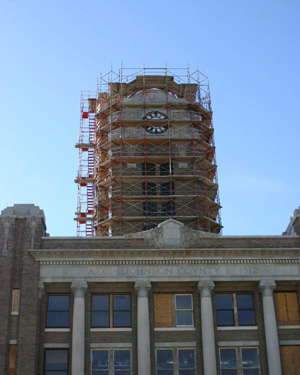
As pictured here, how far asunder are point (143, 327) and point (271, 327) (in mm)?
7225

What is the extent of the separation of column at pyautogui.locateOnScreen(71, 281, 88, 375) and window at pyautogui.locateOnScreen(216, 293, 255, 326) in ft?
26.1

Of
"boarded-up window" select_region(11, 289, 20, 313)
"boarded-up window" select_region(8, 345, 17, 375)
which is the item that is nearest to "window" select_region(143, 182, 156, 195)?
"boarded-up window" select_region(11, 289, 20, 313)

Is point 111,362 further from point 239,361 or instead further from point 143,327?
point 239,361

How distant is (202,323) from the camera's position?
36406mm

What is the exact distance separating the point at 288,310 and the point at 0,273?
16.9 m

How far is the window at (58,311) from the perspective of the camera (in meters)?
36.9

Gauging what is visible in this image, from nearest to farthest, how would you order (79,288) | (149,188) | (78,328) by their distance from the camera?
(78,328) → (79,288) → (149,188)

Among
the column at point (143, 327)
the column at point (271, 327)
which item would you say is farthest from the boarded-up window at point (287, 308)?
the column at point (143, 327)

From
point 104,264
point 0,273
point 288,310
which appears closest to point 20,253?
point 0,273

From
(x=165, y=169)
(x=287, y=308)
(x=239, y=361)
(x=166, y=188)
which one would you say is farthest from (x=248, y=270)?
(x=165, y=169)

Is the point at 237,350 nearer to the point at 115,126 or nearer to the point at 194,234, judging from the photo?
the point at 194,234

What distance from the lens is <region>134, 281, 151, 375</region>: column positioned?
1383 inches

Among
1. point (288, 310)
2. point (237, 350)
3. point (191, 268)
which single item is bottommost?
point (237, 350)

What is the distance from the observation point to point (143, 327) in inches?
1420
